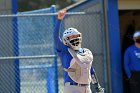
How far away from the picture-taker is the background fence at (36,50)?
9883 millimetres

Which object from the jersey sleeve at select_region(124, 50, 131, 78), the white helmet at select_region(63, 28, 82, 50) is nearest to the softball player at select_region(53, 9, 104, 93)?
the white helmet at select_region(63, 28, 82, 50)

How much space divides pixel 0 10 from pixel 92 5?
236 centimetres

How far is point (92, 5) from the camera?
11.4 meters

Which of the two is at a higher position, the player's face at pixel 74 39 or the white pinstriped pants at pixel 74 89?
the player's face at pixel 74 39

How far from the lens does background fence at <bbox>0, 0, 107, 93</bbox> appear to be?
32.4 feet

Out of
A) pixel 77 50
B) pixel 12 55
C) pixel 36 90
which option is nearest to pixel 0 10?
pixel 12 55

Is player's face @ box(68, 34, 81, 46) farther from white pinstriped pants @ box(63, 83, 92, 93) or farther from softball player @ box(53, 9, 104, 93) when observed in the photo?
white pinstriped pants @ box(63, 83, 92, 93)

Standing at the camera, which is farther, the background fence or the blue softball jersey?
the background fence

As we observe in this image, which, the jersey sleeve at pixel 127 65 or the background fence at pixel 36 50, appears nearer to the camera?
the background fence at pixel 36 50

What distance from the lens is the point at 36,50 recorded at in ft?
33.4

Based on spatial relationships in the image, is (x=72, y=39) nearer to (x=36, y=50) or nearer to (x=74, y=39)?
(x=74, y=39)

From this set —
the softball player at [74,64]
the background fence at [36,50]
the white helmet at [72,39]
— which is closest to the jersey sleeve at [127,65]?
the background fence at [36,50]

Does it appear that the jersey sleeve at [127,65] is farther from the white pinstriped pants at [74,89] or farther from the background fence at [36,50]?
the white pinstriped pants at [74,89]

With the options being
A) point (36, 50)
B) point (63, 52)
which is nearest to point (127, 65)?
point (36, 50)
